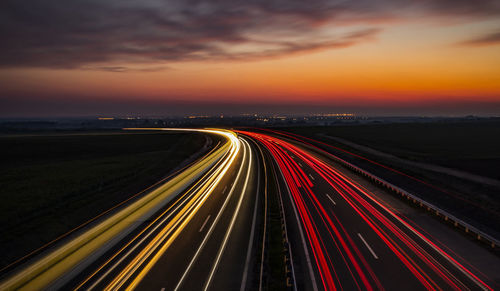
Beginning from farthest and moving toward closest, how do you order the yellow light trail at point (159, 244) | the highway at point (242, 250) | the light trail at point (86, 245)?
the yellow light trail at point (159, 244)
the highway at point (242, 250)
the light trail at point (86, 245)

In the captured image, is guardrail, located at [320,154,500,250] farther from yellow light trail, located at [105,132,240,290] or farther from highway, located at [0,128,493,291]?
yellow light trail, located at [105,132,240,290]

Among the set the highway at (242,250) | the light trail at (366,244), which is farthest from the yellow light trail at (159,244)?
the light trail at (366,244)

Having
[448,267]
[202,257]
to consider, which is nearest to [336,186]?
[448,267]

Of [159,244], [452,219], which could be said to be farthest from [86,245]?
[452,219]

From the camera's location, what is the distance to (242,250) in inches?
748

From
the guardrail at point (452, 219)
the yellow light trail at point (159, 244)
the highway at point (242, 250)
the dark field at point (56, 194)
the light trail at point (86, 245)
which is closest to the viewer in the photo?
the light trail at point (86, 245)

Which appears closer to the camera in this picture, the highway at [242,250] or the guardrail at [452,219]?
the highway at [242,250]

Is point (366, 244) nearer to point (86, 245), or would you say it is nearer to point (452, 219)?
point (452, 219)

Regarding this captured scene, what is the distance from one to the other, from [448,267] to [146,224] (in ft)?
69.1

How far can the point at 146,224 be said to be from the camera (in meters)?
23.2

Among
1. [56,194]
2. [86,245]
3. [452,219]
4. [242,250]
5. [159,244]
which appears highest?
[86,245]

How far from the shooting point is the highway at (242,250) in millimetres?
15133

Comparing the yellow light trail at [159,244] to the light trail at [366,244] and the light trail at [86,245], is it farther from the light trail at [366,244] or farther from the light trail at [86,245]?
the light trail at [366,244]

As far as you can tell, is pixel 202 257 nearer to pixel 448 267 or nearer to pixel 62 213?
pixel 448 267
